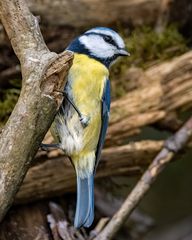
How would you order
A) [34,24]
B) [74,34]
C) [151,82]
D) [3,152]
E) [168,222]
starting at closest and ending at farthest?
1. [3,152]
2. [34,24]
3. [151,82]
4. [74,34]
5. [168,222]

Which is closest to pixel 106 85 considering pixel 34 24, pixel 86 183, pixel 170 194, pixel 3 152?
pixel 86 183

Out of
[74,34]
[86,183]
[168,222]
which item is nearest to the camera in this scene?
[86,183]

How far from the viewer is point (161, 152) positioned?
2.90m

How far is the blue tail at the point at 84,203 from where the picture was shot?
2.47 m

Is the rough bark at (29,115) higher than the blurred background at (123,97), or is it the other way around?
the rough bark at (29,115)

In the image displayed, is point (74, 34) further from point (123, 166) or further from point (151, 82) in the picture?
point (123, 166)

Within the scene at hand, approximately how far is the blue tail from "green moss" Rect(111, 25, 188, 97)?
677 mm

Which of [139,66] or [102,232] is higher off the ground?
[139,66]

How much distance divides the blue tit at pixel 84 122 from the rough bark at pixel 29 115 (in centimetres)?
42

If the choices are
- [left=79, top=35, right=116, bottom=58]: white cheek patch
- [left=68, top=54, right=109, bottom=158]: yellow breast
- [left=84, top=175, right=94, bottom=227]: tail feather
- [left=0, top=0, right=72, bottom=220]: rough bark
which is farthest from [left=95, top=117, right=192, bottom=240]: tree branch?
[left=0, top=0, right=72, bottom=220]: rough bark

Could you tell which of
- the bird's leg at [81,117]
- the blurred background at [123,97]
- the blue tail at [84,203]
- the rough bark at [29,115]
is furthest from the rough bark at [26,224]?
the rough bark at [29,115]

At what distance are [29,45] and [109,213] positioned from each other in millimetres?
1211

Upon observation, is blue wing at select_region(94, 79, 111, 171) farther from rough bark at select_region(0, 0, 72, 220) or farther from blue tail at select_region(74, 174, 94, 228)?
rough bark at select_region(0, 0, 72, 220)

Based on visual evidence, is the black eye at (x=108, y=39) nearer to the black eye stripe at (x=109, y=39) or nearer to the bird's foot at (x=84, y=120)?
the black eye stripe at (x=109, y=39)
